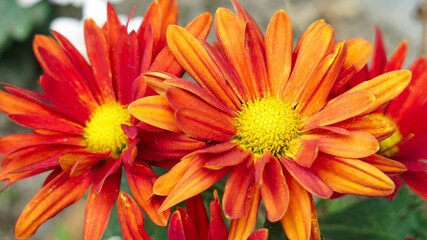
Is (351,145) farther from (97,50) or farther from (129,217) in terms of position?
(97,50)

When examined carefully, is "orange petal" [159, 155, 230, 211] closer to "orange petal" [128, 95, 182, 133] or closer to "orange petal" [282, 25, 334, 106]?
"orange petal" [128, 95, 182, 133]

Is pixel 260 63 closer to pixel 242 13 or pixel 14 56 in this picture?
pixel 242 13

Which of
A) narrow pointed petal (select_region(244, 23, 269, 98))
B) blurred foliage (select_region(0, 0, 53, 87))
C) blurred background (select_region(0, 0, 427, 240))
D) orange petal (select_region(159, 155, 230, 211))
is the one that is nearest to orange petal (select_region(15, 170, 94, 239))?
orange petal (select_region(159, 155, 230, 211))

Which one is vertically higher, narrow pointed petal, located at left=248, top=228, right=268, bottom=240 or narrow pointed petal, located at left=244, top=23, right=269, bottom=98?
narrow pointed petal, located at left=244, top=23, right=269, bottom=98

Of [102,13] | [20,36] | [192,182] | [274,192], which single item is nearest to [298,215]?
[274,192]

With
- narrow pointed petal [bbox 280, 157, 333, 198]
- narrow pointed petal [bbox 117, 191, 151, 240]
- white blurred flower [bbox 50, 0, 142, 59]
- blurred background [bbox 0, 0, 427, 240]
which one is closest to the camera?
narrow pointed petal [bbox 280, 157, 333, 198]
